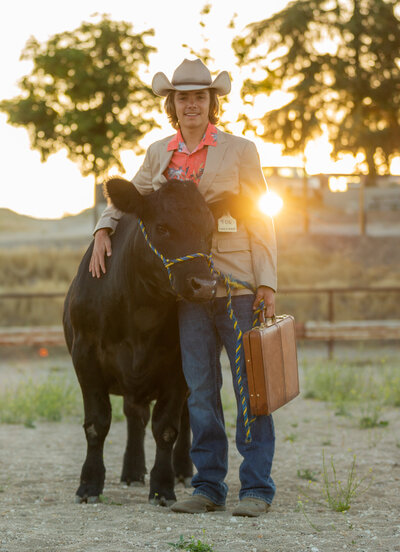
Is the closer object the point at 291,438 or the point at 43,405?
the point at 291,438

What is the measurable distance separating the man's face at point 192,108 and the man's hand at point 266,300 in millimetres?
911

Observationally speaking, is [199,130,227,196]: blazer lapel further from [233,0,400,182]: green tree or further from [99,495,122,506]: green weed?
[233,0,400,182]: green tree

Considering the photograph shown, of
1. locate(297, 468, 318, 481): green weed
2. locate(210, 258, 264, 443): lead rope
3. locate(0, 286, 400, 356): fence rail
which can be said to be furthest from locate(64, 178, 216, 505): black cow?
locate(0, 286, 400, 356): fence rail

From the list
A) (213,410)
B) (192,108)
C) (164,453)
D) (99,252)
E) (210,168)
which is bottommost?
(164,453)

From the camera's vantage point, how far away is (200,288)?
4.12 meters

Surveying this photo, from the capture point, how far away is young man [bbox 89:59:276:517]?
15.0 feet

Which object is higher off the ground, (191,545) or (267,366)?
(267,366)

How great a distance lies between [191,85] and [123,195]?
67 cm

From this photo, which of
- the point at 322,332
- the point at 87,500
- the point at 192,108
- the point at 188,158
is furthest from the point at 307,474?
the point at 322,332

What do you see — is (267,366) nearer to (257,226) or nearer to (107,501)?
(257,226)

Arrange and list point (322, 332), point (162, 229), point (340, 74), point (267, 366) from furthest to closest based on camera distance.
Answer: point (340, 74)
point (322, 332)
point (162, 229)
point (267, 366)

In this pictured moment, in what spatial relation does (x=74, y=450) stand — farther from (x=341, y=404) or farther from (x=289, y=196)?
(x=289, y=196)

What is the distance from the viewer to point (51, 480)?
556 centimetres

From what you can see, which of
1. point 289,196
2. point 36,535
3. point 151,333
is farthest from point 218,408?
point 289,196
